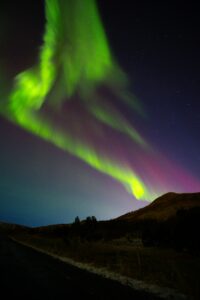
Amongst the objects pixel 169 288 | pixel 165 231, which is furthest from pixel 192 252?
pixel 169 288

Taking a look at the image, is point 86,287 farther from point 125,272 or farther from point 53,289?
point 125,272

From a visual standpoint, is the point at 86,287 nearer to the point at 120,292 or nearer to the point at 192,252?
the point at 120,292

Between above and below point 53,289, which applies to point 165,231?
above

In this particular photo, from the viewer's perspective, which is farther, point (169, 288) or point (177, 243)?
point (177, 243)

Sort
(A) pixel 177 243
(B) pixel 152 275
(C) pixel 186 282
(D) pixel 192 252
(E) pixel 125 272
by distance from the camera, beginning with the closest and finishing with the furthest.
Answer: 1. (C) pixel 186 282
2. (B) pixel 152 275
3. (E) pixel 125 272
4. (D) pixel 192 252
5. (A) pixel 177 243

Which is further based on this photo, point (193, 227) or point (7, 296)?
point (193, 227)

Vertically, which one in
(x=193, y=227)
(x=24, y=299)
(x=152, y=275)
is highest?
(x=193, y=227)

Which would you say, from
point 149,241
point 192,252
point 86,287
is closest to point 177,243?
point 192,252

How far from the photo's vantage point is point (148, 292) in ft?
49.5

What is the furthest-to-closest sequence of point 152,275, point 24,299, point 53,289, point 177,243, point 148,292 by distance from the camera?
1. point 177,243
2. point 152,275
3. point 148,292
4. point 53,289
5. point 24,299

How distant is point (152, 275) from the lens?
807 inches

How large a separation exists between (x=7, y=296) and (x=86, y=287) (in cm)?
508

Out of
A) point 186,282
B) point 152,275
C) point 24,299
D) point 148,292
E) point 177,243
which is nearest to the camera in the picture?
point 24,299

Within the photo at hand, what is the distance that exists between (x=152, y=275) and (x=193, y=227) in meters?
18.8
